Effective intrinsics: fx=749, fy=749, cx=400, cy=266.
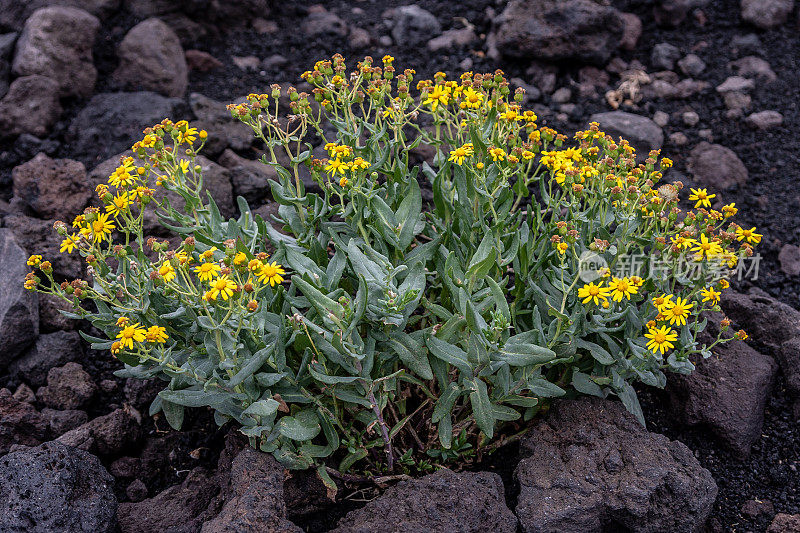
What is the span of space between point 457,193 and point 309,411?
55.8 inches

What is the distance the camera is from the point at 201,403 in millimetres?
3518

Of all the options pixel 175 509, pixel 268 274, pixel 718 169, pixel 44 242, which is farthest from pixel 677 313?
pixel 44 242

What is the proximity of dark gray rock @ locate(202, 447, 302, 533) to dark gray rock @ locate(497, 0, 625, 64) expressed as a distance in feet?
15.6

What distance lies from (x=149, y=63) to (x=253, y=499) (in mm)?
4867

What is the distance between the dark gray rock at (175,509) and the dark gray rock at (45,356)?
3.84ft

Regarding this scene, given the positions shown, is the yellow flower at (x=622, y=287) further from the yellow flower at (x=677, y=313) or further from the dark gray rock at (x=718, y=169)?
the dark gray rock at (x=718, y=169)

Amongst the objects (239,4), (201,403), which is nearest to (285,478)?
(201,403)

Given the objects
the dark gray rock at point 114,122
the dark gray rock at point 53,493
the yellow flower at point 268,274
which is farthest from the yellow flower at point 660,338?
the dark gray rock at point 114,122

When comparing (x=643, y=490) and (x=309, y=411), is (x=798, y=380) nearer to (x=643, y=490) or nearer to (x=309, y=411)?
(x=643, y=490)

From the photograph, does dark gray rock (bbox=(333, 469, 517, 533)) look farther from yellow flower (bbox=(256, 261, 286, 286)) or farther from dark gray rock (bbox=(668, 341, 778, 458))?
dark gray rock (bbox=(668, 341, 778, 458))

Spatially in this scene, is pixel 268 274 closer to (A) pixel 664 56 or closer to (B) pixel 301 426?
(B) pixel 301 426

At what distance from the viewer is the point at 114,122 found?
Result: 6.34 metres

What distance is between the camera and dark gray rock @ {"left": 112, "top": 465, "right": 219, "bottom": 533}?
3.73 m

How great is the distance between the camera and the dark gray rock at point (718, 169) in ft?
19.8
